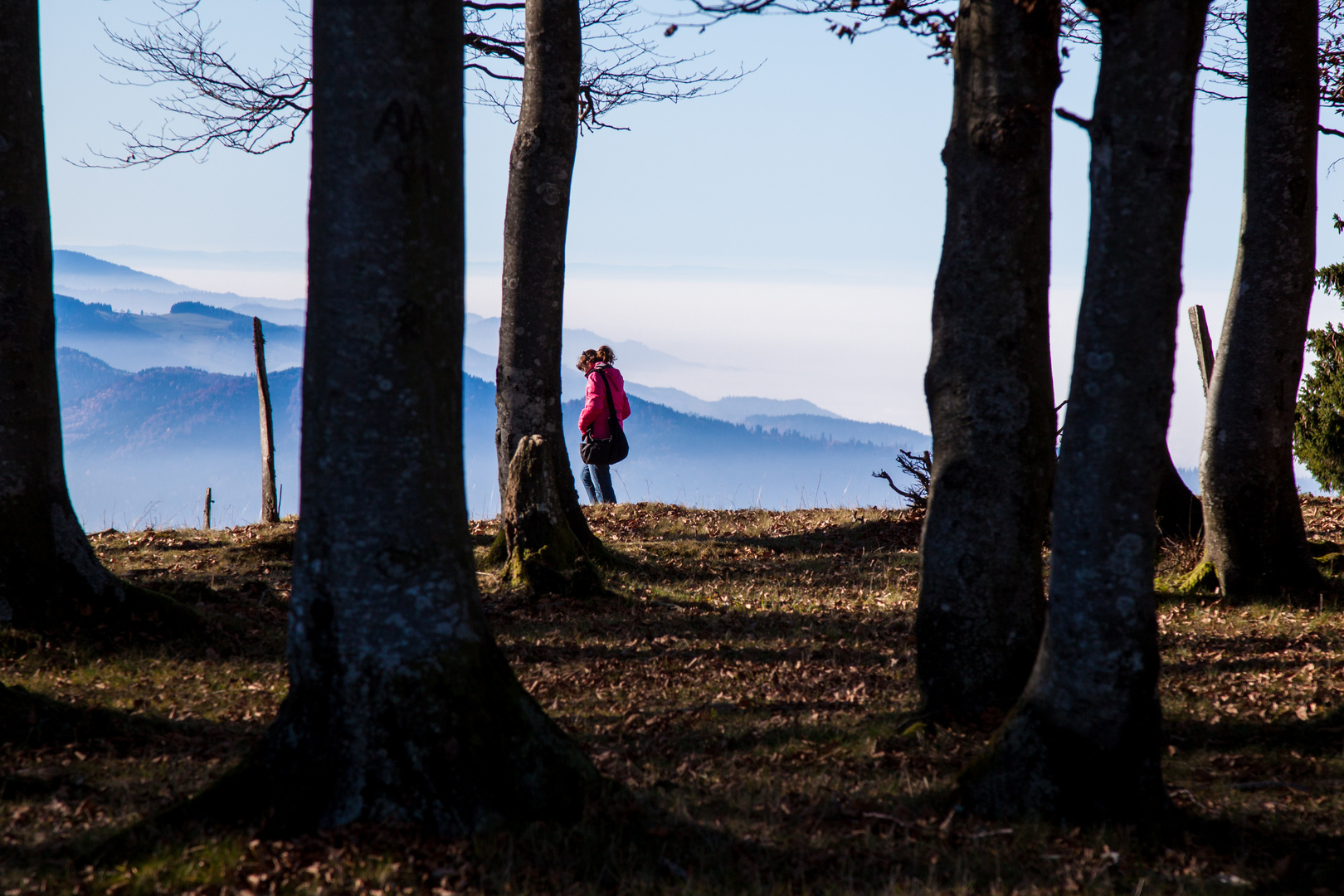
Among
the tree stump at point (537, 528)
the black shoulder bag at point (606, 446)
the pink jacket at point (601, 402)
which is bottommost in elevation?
the tree stump at point (537, 528)

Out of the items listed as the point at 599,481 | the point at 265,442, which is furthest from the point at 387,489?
the point at 265,442

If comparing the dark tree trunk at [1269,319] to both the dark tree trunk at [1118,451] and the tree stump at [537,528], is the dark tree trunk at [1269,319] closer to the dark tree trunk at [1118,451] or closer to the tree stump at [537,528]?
the dark tree trunk at [1118,451]

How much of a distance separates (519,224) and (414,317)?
24.9 ft

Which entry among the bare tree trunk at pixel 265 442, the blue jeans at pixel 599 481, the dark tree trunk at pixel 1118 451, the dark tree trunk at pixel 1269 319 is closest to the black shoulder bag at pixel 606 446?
the blue jeans at pixel 599 481

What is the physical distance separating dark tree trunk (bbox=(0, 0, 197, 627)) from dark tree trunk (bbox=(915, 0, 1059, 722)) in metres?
6.71

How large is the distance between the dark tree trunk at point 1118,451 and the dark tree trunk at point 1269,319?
20.0 ft

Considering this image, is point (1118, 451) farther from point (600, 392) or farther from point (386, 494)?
point (600, 392)

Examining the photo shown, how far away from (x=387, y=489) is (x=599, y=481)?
1253 cm

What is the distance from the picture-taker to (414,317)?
3.91 metres

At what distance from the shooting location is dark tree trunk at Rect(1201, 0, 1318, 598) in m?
8.98

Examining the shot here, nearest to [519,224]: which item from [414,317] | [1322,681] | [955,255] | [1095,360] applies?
[955,255]

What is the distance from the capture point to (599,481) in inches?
648

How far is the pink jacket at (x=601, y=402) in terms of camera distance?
14.9m

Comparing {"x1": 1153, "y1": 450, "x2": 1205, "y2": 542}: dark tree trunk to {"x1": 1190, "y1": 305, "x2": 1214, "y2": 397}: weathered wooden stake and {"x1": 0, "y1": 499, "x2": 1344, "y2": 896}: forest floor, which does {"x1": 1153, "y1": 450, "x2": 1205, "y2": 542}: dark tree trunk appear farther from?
{"x1": 1190, "y1": 305, "x2": 1214, "y2": 397}: weathered wooden stake
